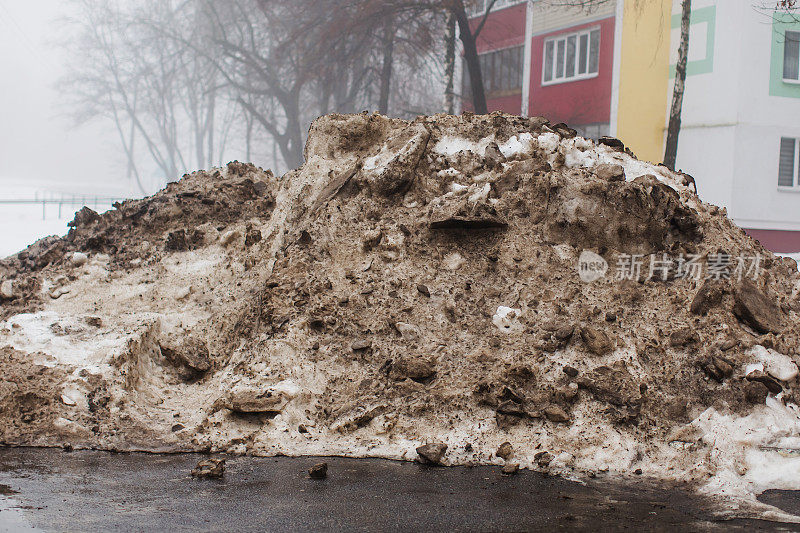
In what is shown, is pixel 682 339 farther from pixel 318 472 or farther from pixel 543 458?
pixel 318 472

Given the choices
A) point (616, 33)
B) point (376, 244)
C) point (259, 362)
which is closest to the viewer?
point (259, 362)

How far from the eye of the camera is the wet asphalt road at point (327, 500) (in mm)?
4105

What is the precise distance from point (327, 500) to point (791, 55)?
12126 mm

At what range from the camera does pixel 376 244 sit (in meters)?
7.27

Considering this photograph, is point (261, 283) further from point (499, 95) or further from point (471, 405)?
point (499, 95)

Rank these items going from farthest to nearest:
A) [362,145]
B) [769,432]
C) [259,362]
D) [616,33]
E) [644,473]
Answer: [616,33] < [362,145] < [259,362] < [769,432] < [644,473]

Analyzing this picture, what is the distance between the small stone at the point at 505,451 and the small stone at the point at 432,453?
377mm

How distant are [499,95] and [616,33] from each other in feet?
13.2

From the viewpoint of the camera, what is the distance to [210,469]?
502cm

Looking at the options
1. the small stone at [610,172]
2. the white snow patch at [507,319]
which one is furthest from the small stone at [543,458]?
the small stone at [610,172]

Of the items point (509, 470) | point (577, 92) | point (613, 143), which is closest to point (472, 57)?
point (577, 92)

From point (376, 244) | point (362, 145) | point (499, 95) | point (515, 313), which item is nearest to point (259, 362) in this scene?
point (376, 244)

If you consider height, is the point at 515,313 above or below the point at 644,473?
above

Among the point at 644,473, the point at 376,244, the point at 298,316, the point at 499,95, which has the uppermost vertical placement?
the point at 499,95
